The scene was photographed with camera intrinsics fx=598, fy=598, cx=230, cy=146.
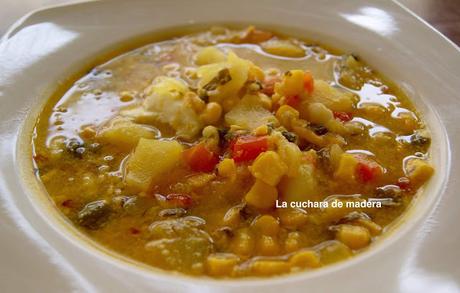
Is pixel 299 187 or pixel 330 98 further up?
pixel 330 98

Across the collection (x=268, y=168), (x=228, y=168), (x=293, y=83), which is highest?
(x=293, y=83)

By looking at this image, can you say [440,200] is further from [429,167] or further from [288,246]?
[288,246]

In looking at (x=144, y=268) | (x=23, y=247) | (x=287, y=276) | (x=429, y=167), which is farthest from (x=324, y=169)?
(x=23, y=247)

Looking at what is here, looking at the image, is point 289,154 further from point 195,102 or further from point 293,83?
point 195,102

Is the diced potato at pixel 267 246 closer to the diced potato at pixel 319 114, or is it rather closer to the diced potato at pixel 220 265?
the diced potato at pixel 220 265

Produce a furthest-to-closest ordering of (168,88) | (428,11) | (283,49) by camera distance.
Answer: (428,11)
(283,49)
(168,88)

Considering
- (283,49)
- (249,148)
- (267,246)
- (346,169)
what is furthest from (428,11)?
(267,246)

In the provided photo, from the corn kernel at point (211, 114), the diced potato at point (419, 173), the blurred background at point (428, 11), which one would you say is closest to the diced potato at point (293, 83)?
the corn kernel at point (211, 114)

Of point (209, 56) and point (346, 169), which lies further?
point (209, 56)
